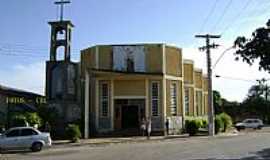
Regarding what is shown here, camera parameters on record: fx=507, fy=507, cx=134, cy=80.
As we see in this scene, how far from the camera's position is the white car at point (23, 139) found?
93.7 feet

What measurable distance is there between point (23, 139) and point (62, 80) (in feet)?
51.7

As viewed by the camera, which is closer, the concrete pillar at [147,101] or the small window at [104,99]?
the concrete pillar at [147,101]

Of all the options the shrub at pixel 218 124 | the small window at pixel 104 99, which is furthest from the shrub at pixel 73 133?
the shrub at pixel 218 124

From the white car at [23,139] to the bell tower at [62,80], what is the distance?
12.2 m

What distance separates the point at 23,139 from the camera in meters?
28.8

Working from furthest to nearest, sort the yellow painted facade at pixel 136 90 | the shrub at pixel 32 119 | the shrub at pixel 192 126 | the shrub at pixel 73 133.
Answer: the yellow painted facade at pixel 136 90, the shrub at pixel 192 126, the shrub at pixel 32 119, the shrub at pixel 73 133

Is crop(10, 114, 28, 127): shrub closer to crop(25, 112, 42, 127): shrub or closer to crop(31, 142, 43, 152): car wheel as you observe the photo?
crop(25, 112, 42, 127): shrub

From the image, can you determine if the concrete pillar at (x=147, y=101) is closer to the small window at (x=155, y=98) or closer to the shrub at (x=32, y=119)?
the small window at (x=155, y=98)

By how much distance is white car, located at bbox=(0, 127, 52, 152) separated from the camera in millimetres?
28562

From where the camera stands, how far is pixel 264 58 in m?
18.9

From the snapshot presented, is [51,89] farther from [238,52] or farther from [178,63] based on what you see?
[238,52]

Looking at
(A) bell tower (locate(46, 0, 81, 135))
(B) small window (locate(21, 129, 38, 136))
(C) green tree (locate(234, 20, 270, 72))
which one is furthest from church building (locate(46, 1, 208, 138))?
(C) green tree (locate(234, 20, 270, 72))

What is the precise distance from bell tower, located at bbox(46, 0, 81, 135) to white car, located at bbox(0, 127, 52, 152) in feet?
40.0

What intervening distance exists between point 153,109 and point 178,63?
5206mm
